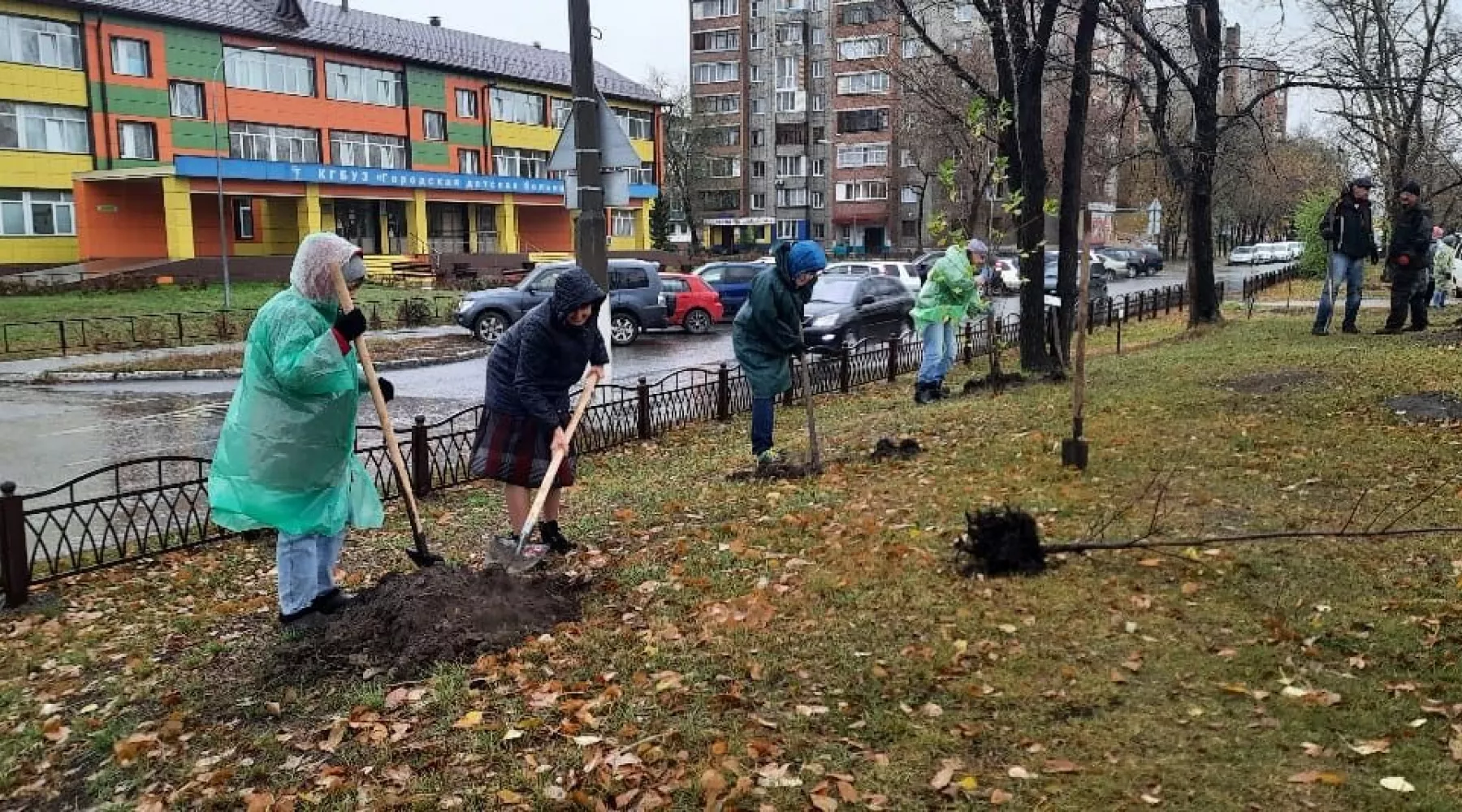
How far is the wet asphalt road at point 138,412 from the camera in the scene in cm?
1041

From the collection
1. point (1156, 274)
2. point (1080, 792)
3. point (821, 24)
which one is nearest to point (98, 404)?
point (1080, 792)

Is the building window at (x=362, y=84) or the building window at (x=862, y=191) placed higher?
the building window at (x=362, y=84)

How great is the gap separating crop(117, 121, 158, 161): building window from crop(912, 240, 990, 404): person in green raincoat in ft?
118

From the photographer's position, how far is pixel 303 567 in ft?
16.3

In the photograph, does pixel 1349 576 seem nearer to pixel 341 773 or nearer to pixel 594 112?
pixel 341 773

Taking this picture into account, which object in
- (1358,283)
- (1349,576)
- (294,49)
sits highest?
(294,49)

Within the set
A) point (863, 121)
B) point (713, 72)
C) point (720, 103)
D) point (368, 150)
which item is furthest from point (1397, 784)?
point (713, 72)

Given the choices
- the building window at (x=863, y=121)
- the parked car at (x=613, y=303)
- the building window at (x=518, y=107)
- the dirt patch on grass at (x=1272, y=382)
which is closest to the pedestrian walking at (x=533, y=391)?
Result: the dirt patch on grass at (x=1272, y=382)

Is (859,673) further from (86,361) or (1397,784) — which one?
(86,361)

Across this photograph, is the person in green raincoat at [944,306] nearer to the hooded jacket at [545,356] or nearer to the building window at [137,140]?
the hooded jacket at [545,356]

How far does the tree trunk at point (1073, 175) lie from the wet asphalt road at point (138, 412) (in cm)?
611

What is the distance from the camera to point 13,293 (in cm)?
3084

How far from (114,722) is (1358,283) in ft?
44.4

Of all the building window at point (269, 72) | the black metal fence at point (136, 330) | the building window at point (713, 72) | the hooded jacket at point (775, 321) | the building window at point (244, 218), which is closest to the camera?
the hooded jacket at point (775, 321)
